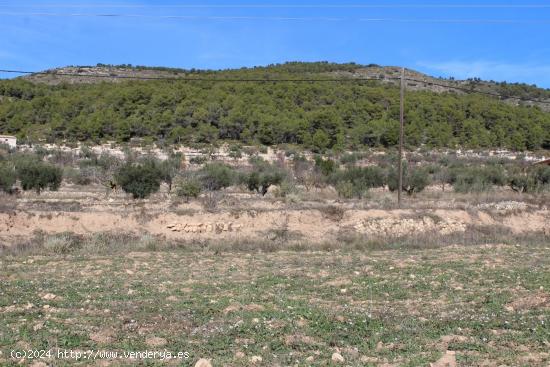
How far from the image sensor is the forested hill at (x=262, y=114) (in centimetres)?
6619

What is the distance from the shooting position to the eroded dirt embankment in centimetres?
2247

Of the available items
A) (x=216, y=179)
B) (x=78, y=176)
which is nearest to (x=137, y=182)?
(x=216, y=179)

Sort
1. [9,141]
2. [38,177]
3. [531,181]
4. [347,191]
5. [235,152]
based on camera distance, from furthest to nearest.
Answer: [235,152] → [9,141] → [531,181] → [347,191] → [38,177]

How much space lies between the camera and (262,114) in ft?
227

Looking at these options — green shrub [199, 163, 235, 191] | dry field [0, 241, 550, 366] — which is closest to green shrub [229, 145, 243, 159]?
green shrub [199, 163, 235, 191]

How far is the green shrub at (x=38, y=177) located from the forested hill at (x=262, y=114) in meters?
28.7

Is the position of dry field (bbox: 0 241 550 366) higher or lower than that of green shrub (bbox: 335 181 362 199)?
lower

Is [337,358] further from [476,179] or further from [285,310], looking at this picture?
[476,179]

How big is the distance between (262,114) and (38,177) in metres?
39.0

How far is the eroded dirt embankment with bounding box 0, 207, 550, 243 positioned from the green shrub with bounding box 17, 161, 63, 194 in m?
10.5

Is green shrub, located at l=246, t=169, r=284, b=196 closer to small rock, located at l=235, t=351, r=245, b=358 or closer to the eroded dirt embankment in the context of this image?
the eroded dirt embankment

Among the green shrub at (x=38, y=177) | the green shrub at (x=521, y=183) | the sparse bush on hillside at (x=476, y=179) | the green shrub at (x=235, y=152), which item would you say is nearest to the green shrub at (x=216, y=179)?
the green shrub at (x=38, y=177)

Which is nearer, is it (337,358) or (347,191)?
(337,358)

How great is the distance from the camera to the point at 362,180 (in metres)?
36.7
